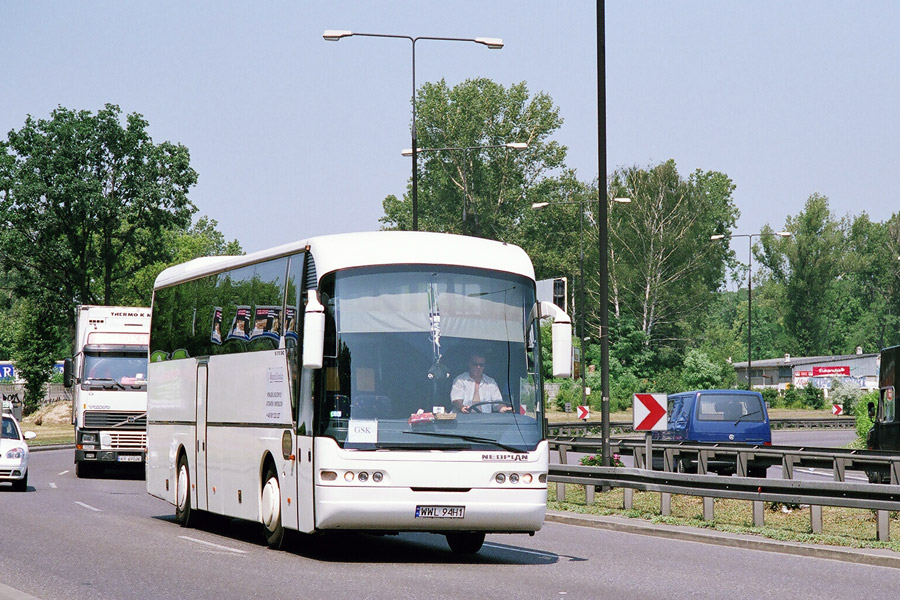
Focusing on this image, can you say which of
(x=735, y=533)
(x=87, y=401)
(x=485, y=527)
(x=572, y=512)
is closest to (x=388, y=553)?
(x=485, y=527)

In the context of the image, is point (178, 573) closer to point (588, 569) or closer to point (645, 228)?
point (588, 569)

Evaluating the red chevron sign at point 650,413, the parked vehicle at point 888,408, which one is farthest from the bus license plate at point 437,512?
the parked vehicle at point 888,408

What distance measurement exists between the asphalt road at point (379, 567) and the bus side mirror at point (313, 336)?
196 centimetres

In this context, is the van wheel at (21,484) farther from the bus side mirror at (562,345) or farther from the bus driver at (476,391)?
the bus side mirror at (562,345)

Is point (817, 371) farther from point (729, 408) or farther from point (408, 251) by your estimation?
point (408, 251)

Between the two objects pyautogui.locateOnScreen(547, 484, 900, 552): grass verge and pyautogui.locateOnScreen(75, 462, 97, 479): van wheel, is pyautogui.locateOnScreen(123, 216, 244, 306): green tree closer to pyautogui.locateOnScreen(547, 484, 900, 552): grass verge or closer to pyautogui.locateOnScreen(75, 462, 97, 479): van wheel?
pyautogui.locateOnScreen(75, 462, 97, 479): van wheel

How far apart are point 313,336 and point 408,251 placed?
1612mm

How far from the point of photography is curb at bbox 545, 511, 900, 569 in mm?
14844

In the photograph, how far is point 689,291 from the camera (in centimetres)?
9131

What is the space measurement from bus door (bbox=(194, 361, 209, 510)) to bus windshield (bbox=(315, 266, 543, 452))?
4441 millimetres

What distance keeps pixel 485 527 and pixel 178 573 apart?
3.04 metres

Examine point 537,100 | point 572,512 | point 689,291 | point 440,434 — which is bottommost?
A: point 572,512

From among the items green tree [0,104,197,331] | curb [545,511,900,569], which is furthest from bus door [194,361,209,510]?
green tree [0,104,197,331]

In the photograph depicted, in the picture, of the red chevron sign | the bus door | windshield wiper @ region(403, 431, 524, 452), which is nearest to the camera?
windshield wiper @ region(403, 431, 524, 452)
